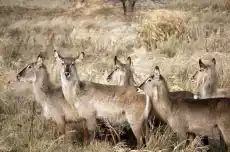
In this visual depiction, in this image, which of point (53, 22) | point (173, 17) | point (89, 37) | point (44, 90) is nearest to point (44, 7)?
point (53, 22)

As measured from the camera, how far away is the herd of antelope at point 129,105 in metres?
6.46

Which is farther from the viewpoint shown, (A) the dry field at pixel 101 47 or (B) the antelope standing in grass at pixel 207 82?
(B) the antelope standing in grass at pixel 207 82

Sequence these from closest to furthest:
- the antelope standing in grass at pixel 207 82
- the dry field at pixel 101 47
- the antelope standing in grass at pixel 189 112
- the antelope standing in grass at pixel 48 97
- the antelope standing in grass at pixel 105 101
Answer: the antelope standing in grass at pixel 189 112 < the dry field at pixel 101 47 < the antelope standing in grass at pixel 105 101 < the antelope standing in grass at pixel 48 97 < the antelope standing in grass at pixel 207 82

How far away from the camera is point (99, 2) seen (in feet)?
97.3

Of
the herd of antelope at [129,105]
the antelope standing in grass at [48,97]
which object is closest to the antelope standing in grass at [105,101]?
the herd of antelope at [129,105]

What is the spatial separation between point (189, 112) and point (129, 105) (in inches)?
37.2

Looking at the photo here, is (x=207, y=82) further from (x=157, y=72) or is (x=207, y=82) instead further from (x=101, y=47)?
(x=101, y=47)

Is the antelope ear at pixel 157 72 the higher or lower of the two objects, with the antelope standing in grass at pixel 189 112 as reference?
higher

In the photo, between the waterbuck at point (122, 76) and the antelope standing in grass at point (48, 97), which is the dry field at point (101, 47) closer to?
the antelope standing in grass at point (48, 97)

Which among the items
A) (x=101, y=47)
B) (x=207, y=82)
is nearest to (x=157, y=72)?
(x=207, y=82)

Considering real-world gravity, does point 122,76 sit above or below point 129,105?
above

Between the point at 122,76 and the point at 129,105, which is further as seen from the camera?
the point at 122,76

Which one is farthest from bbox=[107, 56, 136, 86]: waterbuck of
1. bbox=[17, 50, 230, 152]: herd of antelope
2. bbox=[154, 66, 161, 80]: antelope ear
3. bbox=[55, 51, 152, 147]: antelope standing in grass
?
bbox=[154, 66, 161, 80]: antelope ear

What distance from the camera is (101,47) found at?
50.2ft
